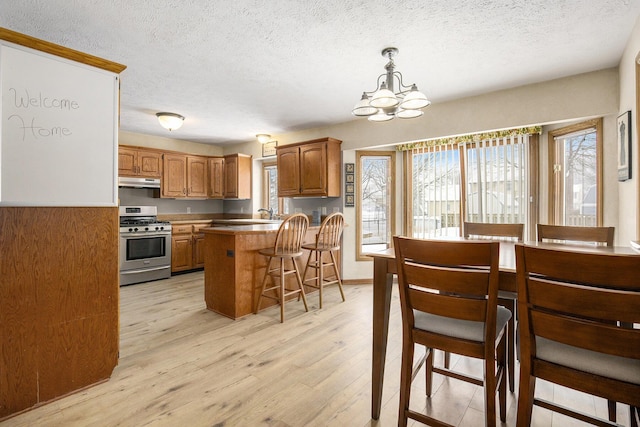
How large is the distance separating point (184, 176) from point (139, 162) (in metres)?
0.77

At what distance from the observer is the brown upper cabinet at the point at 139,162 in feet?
15.6

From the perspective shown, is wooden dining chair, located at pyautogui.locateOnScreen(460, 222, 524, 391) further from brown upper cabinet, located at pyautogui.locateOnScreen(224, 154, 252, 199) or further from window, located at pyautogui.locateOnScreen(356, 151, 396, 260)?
brown upper cabinet, located at pyautogui.locateOnScreen(224, 154, 252, 199)

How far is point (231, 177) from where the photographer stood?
5797 millimetres

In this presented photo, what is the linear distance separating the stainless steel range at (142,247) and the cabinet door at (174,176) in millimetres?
527

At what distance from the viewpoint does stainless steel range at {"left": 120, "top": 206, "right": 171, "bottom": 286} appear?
14.6 feet

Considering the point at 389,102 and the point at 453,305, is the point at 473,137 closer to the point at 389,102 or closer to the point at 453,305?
the point at 389,102

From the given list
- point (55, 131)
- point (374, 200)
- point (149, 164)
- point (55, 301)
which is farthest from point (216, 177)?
point (55, 301)

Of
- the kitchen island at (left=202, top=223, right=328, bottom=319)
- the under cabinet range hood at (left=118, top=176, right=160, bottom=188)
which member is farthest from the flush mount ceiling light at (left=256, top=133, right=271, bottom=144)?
the kitchen island at (left=202, top=223, right=328, bottom=319)

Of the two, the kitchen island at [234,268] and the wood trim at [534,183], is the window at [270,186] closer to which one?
the kitchen island at [234,268]

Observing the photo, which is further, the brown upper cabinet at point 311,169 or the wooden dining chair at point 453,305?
the brown upper cabinet at point 311,169

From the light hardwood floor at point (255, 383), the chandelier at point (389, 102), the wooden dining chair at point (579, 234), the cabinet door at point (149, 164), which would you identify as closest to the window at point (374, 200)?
the light hardwood floor at point (255, 383)

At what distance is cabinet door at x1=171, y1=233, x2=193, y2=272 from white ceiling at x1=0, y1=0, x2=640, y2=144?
250cm

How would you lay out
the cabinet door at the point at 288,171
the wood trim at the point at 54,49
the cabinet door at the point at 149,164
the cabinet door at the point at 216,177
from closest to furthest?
the wood trim at the point at 54,49 < the cabinet door at the point at 288,171 < the cabinet door at the point at 149,164 < the cabinet door at the point at 216,177

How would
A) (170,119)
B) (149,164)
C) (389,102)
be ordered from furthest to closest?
(149,164), (170,119), (389,102)
